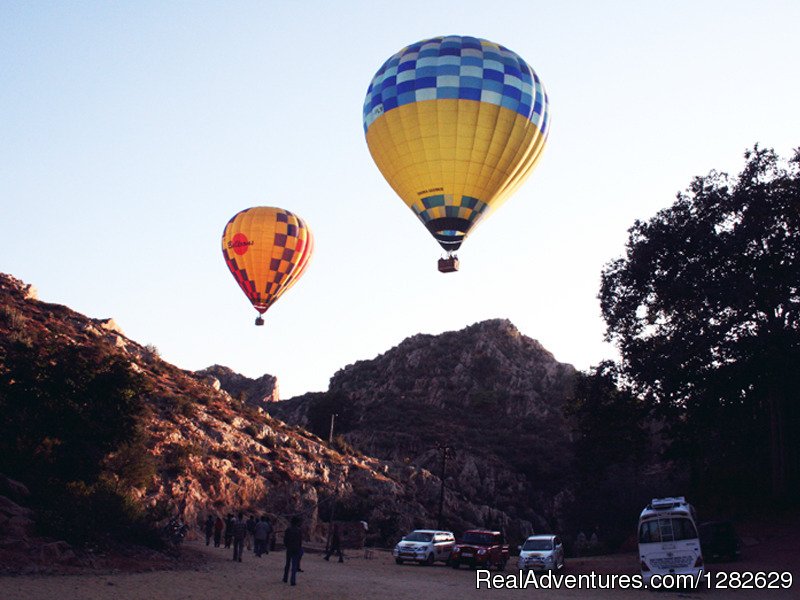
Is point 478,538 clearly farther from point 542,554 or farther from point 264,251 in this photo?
point 264,251

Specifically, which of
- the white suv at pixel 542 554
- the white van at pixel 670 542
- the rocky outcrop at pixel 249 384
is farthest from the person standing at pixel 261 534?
the rocky outcrop at pixel 249 384

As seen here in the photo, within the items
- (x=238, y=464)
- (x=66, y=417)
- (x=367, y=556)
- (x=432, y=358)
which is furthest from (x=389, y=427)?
(x=66, y=417)

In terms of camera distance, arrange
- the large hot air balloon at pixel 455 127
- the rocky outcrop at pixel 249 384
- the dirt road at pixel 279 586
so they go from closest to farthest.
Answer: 1. the dirt road at pixel 279 586
2. the large hot air balloon at pixel 455 127
3. the rocky outcrop at pixel 249 384

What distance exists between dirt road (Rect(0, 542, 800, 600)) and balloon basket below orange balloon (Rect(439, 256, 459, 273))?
1265 cm

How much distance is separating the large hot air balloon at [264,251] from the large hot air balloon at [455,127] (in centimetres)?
1300

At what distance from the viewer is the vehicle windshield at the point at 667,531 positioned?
19.6 meters

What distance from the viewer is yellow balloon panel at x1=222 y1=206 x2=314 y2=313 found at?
141 feet

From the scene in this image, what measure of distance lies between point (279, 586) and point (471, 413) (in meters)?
90.7

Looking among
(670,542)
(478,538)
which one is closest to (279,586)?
(670,542)

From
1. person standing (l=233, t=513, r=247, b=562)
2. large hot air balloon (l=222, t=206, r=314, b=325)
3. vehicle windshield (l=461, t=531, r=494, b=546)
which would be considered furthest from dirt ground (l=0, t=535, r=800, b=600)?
large hot air balloon (l=222, t=206, r=314, b=325)

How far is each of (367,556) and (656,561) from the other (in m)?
15.5

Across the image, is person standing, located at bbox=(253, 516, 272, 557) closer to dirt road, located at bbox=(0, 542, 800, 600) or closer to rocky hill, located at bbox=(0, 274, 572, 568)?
dirt road, located at bbox=(0, 542, 800, 600)

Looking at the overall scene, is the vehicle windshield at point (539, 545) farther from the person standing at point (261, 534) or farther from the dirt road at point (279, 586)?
the person standing at point (261, 534)

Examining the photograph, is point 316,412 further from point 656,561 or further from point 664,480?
point 656,561
